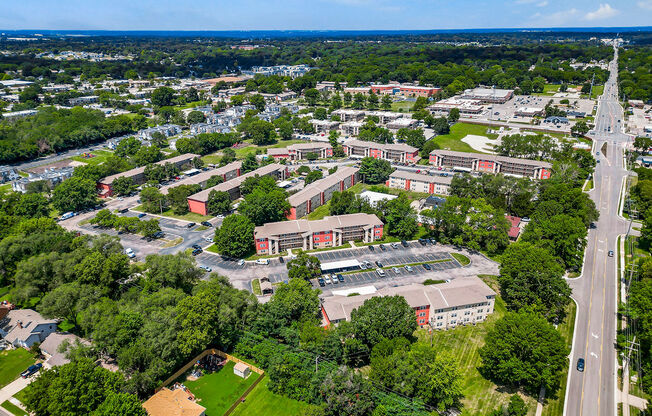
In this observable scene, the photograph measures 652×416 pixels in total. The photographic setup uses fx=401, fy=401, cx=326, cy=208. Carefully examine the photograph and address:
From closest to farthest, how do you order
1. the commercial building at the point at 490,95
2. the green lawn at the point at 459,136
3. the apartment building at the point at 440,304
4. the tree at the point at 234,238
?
the apartment building at the point at 440,304 < the tree at the point at 234,238 < the green lawn at the point at 459,136 < the commercial building at the point at 490,95

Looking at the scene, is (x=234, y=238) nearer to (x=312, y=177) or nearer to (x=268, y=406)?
(x=268, y=406)

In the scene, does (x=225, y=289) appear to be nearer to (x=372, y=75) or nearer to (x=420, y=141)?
(x=420, y=141)

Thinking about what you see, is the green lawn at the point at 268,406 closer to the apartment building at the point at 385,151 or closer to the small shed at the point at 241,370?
the small shed at the point at 241,370

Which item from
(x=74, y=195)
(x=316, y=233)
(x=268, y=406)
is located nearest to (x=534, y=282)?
(x=316, y=233)

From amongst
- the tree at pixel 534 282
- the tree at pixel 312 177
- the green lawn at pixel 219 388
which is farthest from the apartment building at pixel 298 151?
the green lawn at pixel 219 388

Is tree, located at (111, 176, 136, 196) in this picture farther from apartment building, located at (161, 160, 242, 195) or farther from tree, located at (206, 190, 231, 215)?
tree, located at (206, 190, 231, 215)

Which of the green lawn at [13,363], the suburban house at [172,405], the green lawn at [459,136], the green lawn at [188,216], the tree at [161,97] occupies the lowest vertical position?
the green lawn at [13,363]

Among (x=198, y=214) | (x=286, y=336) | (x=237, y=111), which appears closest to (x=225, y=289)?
(x=286, y=336)

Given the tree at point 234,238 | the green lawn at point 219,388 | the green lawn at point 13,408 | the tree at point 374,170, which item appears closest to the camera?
the green lawn at point 13,408
